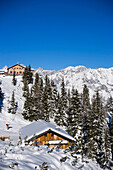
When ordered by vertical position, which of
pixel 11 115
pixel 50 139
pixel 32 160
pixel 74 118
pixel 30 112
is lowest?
pixel 50 139

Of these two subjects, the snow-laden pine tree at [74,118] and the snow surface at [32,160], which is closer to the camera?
the snow surface at [32,160]

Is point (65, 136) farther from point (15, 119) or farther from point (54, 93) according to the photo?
point (54, 93)

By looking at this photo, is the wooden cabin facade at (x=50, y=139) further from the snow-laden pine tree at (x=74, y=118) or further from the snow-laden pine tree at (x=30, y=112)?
the snow-laden pine tree at (x=30, y=112)

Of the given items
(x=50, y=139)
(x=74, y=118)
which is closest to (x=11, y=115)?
(x=74, y=118)

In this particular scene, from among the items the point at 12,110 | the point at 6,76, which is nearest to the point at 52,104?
the point at 12,110

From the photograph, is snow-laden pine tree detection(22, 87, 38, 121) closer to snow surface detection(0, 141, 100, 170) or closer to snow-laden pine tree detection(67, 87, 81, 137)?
snow-laden pine tree detection(67, 87, 81, 137)

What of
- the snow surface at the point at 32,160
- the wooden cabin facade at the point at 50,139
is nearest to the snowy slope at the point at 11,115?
the wooden cabin facade at the point at 50,139

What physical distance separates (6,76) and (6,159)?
3318 inches

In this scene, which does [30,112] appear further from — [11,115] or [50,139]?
[50,139]

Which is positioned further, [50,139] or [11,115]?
[11,115]

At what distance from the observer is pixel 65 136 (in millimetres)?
22516

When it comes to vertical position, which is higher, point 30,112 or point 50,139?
point 30,112

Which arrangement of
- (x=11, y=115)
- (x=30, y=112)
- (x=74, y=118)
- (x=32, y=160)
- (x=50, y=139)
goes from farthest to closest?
(x=30, y=112), (x=11, y=115), (x=74, y=118), (x=50, y=139), (x=32, y=160)

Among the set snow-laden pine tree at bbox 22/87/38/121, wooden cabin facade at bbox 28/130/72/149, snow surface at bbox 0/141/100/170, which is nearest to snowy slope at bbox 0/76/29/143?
snow-laden pine tree at bbox 22/87/38/121
